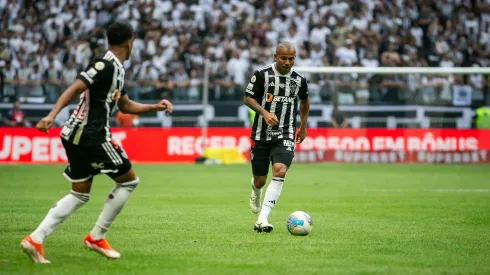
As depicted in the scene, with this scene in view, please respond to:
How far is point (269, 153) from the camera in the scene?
464 inches

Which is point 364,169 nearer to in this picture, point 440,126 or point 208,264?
point 440,126

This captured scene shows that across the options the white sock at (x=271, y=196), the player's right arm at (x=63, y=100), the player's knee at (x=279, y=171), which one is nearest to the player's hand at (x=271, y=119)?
the player's knee at (x=279, y=171)

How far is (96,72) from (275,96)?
3.93 metres

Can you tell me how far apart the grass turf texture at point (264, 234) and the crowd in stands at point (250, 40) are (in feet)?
24.0

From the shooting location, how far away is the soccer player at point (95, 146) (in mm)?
8047

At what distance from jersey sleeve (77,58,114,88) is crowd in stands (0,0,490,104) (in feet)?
66.4

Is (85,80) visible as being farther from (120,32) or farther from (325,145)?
(325,145)

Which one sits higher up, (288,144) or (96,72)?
(96,72)

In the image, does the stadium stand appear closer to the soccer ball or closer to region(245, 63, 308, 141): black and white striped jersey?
region(245, 63, 308, 141): black and white striped jersey

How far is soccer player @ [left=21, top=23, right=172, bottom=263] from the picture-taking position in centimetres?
805

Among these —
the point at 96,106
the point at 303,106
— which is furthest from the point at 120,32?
the point at 303,106

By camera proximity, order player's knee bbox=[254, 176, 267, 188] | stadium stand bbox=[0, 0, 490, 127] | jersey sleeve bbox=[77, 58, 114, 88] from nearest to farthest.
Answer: jersey sleeve bbox=[77, 58, 114, 88]
player's knee bbox=[254, 176, 267, 188]
stadium stand bbox=[0, 0, 490, 127]

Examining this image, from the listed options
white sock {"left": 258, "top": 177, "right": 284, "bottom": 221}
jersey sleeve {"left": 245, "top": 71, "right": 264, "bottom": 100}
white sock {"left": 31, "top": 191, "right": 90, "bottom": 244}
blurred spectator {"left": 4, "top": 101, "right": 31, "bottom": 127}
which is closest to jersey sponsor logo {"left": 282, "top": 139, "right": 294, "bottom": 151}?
white sock {"left": 258, "top": 177, "right": 284, "bottom": 221}

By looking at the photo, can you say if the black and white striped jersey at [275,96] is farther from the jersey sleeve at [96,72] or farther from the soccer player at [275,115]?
the jersey sleeve at [96,72]
